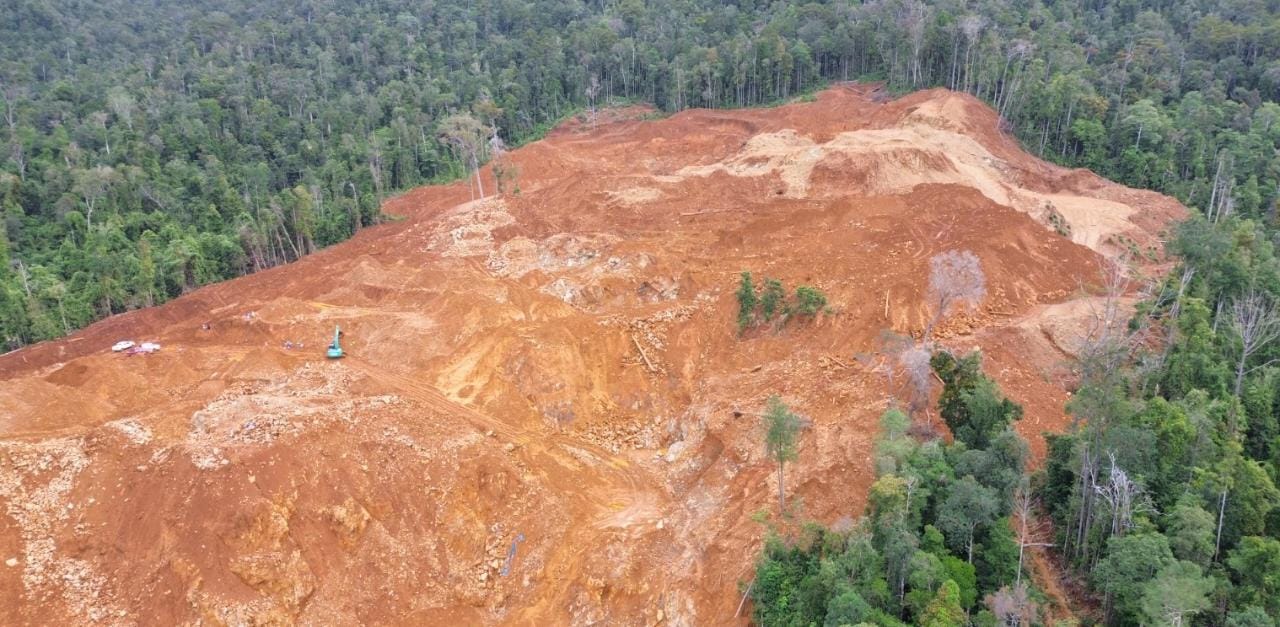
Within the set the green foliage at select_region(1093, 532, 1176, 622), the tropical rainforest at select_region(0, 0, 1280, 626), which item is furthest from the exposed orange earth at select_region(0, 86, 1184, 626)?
the green foliage at select_region(1093, 532, 1176, 622)

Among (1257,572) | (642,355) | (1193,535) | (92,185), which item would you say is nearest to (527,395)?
(642,355)

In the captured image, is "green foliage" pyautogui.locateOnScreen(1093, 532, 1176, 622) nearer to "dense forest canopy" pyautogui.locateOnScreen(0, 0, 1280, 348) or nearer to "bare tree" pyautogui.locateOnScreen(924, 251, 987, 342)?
"bare tree" pyautogui.locateOnScreen(924, 251, 987, 342)

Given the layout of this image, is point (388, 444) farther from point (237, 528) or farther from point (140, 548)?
point (140, 548)

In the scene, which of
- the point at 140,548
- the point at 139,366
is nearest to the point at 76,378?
the point at 139,366

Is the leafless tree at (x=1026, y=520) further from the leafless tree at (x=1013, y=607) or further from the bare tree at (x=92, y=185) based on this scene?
the bare tree at (x=92, y=185)

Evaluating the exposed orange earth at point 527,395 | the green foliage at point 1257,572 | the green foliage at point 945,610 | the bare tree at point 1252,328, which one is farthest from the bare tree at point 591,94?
the green foliage at point 1257,572

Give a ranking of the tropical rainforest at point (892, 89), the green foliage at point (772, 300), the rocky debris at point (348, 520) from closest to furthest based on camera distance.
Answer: the tropical rainforest at point (892, 89), the rocky debris at point (348, 520), the green foliage at point (772, 300)

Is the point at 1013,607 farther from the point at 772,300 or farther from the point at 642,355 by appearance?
the point at 642,355
